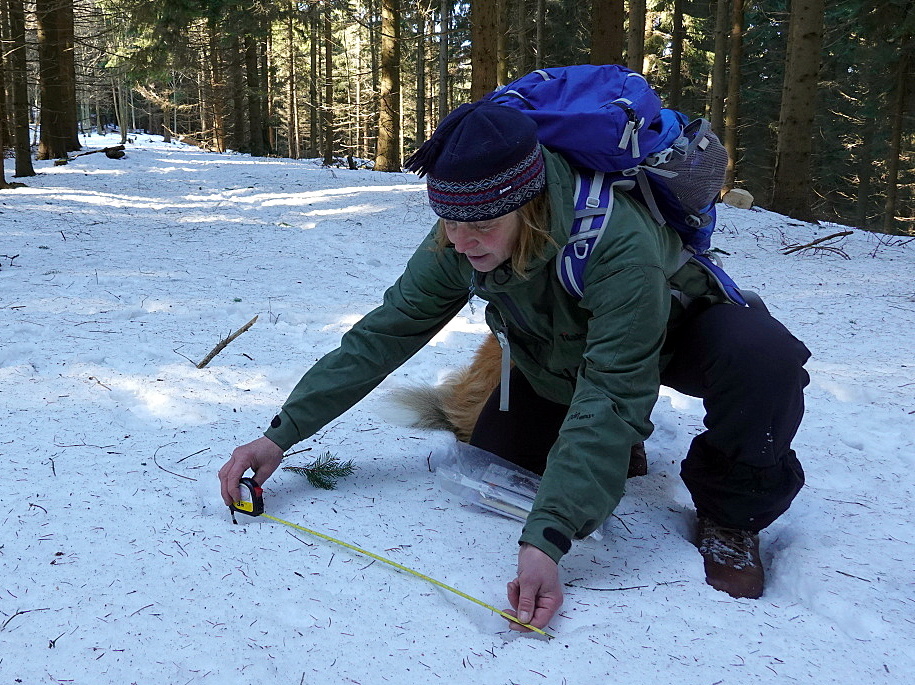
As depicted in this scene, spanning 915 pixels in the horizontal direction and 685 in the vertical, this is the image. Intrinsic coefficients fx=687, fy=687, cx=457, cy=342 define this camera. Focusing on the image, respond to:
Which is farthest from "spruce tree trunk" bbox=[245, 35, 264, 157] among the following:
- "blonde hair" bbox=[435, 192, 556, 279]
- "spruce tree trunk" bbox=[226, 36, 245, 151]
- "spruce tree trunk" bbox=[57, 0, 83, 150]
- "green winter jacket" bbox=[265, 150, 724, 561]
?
"blonde hair" bbox=[435, 192, 556, 279]

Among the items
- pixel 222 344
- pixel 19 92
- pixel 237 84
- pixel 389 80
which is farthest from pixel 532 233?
pixel 237 84

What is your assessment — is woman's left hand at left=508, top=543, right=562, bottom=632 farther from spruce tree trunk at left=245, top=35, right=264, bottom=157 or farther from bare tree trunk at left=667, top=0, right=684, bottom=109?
spruce tree trunk at left=245, top=35, right=264, bottom=157

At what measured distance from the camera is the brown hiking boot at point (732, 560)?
5.93 ft

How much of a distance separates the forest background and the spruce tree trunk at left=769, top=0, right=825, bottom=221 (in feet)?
0.06

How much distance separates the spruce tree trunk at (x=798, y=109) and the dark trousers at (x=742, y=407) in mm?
7869

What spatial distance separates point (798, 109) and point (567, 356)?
8.31 metres

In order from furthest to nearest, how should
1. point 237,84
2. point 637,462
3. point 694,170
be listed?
point 237,84
point 637,462
point 694,170

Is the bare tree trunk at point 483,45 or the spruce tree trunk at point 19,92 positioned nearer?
the bare tree trunk at point 483,45

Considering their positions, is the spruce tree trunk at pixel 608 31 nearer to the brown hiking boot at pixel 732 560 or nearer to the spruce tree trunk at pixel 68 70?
the brown hiking boot at pixel 732 560

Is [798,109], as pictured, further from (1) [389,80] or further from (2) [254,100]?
(2) [254,100]

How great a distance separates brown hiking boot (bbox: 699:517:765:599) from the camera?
181cm

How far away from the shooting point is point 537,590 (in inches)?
62.7

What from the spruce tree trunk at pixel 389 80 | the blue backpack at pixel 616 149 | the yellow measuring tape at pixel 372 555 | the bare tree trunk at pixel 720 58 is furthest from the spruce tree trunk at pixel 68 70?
the blue backpack at pixel 616 149

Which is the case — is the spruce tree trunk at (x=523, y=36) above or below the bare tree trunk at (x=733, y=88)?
above
